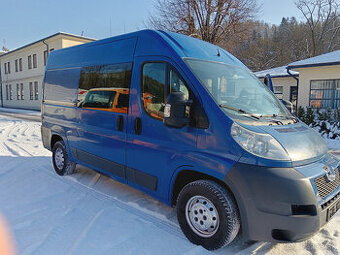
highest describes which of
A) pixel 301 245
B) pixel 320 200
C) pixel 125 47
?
pixel 125 47

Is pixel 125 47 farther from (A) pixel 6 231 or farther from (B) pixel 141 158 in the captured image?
(A) pixel 6 231

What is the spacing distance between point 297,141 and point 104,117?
2734 mm

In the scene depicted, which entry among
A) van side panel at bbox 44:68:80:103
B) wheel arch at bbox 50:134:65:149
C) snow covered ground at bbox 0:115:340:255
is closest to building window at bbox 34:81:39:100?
van side panel at bbox 44:68:80:103

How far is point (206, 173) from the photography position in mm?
2809

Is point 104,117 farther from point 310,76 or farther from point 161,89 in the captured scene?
point 310,76

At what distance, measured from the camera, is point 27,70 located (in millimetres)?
30094

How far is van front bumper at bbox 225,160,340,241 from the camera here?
2395mm

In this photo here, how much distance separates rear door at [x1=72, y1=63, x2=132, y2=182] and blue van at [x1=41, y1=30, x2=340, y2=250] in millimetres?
17

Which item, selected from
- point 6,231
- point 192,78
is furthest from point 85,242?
point 192,78

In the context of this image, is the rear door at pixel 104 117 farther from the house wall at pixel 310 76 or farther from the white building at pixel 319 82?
the house wall at pixel 310 76

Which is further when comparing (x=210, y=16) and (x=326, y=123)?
(x=210, y=16)

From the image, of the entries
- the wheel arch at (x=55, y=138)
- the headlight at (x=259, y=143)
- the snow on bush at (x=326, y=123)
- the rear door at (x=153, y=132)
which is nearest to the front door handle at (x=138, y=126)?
the rear door at (x=153, y=132)

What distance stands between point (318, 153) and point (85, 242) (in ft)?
9.00

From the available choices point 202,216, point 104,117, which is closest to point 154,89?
point 104,117
